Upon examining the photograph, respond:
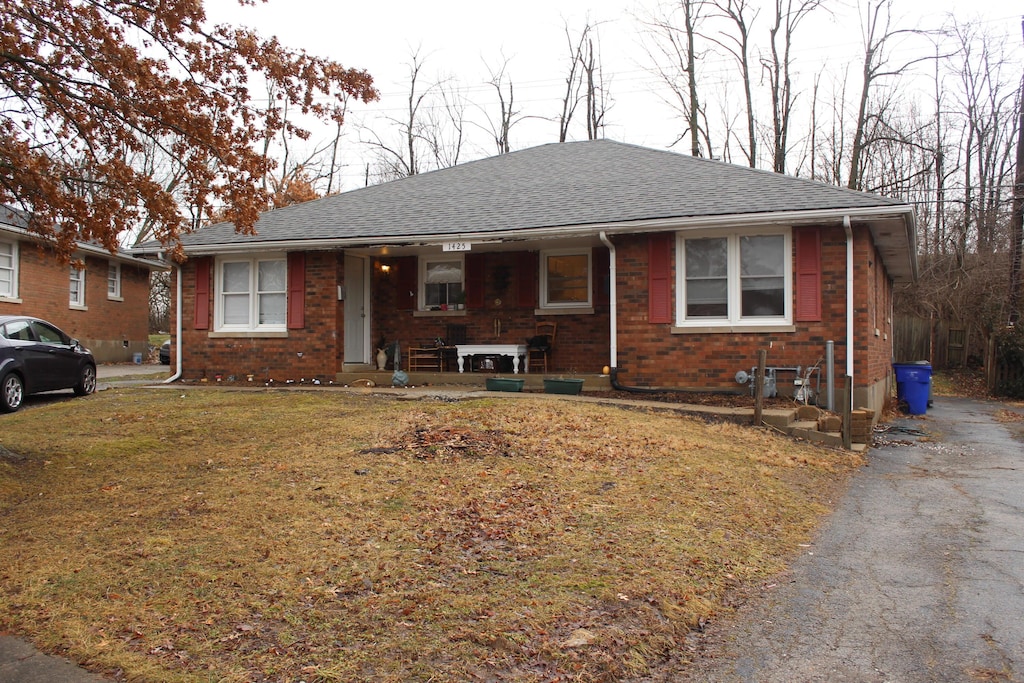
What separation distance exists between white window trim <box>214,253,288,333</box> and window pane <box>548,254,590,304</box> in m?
5.38

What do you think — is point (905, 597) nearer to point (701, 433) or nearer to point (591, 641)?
point (591, 641)

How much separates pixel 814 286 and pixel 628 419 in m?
4.36

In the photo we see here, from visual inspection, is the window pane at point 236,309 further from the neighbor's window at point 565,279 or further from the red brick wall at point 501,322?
the neighbor's window at point 565,279

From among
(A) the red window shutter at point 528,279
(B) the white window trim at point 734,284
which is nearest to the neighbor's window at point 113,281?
(A) the red window shutter at point 528,279

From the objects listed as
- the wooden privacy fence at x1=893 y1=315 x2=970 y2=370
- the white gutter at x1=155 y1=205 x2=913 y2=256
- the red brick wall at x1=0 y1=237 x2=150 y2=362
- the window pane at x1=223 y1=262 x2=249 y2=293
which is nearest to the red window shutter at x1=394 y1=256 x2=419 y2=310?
the white gutter at x1=155 y1=205 x2=913 y2=256

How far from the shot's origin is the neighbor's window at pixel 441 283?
1553 centimetres

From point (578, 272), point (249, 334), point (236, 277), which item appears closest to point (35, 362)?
point (249, 334)

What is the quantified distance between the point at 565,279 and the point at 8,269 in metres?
16.0

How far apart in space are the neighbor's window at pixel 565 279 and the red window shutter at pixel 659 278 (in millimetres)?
2110

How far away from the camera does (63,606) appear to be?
3.90m

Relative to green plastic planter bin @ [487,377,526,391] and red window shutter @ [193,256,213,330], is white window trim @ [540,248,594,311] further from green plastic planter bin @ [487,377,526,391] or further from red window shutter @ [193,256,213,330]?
red window shutter @ [193,256,213,330]

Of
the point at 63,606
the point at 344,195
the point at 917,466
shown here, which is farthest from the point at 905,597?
the point at 344,195

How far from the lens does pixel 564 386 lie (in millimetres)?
12500

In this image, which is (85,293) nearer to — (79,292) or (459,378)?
(79,292)
